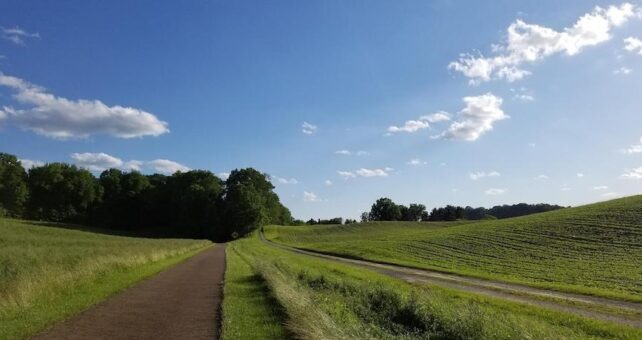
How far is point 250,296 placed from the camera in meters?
17.4

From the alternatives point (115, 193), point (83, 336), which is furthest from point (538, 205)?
point (83, 336)

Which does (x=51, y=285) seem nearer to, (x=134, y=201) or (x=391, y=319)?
(x=391, y=319)

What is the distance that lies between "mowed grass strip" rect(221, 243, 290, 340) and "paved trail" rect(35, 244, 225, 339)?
0.36m

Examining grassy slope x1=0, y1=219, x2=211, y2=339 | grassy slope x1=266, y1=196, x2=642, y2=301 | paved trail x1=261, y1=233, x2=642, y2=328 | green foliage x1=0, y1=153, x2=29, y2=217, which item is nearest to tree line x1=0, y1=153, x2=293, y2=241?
green foliage x1=0, y1=153, x2=29, y2=217

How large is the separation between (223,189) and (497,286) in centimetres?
10831

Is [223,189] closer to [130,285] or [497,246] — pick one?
[497,246]

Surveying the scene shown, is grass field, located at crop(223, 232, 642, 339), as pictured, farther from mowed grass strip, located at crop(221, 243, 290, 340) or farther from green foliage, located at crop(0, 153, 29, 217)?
green foliage, located at crop(0, 153, 29, 217)

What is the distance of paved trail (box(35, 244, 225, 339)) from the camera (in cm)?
1120

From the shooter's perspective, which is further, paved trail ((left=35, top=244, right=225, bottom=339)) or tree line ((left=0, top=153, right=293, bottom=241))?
tree line ((left=0, top=153, right=293, bottom=241))

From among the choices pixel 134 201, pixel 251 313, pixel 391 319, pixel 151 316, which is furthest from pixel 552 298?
pixel 134 201

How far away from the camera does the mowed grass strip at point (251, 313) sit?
1121 centimetres

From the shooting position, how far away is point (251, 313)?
13.9m

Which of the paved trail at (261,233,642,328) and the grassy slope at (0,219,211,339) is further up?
the grassy slope at (0,219,211,339)

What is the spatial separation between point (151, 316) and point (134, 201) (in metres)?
Answer: 128
